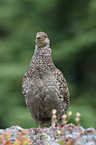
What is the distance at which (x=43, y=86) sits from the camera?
517 cm

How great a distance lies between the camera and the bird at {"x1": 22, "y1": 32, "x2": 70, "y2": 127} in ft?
17.1

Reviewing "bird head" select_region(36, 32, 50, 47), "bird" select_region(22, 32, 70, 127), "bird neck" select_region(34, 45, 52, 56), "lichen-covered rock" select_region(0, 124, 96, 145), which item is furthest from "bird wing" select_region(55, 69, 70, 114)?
"lichen-covered rock" select_region(0, 124, 96, 145)

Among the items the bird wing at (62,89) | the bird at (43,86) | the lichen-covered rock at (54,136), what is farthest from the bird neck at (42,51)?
the lichen-covered rock at (54,136)

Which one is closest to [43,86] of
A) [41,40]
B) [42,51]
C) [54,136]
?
[42,51]

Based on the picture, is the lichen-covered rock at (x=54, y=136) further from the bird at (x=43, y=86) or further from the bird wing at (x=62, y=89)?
the bird wing at (x=62, y=89)

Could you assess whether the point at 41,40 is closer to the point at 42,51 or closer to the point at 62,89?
the point at 42,51

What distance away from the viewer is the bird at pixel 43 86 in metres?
5.20

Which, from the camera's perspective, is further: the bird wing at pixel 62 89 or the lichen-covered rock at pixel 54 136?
the bird wing at pixel 62 89

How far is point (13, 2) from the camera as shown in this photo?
16922 millimetres

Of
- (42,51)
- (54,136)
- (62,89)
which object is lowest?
(54,136)

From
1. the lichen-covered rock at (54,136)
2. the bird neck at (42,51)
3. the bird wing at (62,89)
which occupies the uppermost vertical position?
the bird neck at (42,51)

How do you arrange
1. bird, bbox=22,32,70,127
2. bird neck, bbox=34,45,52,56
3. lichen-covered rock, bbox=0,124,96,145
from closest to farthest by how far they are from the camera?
1. lichen-covered rock, bbox=0,124,96,145
2. bird, bbox=22,32,70,127
3. bird neck, bbox=34,45,52,56

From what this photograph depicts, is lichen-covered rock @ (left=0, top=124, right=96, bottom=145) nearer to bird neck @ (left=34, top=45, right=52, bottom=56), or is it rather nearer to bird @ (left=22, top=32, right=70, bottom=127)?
bird @ (left=22, top=32, right=70, bottom=127)

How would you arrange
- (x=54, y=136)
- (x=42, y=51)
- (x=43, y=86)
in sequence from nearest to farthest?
1. (x=54, y=136)
2. (x=43, y=86)
3. (x=42, y=51)
